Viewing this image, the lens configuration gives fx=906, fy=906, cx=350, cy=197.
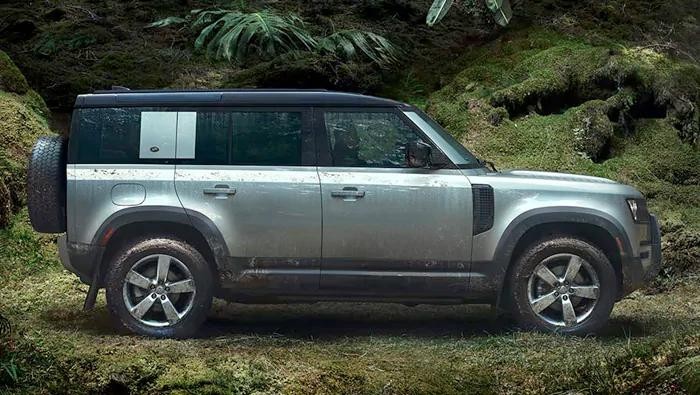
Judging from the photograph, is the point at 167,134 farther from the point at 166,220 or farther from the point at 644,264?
the point at 644,264

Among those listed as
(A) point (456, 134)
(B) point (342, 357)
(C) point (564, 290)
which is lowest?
(B) point (342, 357)

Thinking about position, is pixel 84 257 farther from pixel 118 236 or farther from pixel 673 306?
pixel 673 306

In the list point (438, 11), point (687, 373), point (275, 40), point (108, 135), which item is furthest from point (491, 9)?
point (687, 373)

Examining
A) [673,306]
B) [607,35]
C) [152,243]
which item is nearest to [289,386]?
[152,243]

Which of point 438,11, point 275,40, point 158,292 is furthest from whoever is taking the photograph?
point 275,40

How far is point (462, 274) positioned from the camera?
23.0 feet

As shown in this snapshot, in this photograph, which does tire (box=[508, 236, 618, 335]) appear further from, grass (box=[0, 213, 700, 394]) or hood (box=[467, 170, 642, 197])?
hood (box=[467, 170, 642, 197])

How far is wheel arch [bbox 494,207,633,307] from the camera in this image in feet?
23.0

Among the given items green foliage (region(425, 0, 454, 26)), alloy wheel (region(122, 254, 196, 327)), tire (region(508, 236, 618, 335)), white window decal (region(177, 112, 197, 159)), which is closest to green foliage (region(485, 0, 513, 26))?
green foliage (region(425, 0, 454, 26))

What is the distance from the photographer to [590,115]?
11.4 metres

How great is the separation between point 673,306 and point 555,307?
6.41ft

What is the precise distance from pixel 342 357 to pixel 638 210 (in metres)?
2.68

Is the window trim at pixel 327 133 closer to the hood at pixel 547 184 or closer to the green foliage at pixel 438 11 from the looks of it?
the hood at pixel 547 184

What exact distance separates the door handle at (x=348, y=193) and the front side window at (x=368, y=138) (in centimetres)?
24
